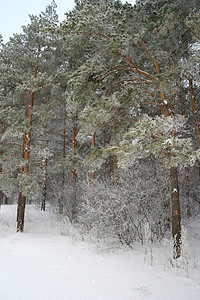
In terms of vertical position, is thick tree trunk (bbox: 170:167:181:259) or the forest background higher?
the forest background

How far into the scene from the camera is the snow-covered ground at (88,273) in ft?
11.7

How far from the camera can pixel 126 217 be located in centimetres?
665

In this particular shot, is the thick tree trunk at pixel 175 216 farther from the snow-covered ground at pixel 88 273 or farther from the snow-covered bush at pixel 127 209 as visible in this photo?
the snow-covered bush at pixel 127 209

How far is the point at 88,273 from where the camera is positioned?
454cm

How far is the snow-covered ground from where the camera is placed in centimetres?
357

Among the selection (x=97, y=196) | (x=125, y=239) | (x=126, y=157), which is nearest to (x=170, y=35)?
(x=126, y=157)

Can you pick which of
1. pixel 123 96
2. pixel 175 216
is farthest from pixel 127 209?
pixel 123 96

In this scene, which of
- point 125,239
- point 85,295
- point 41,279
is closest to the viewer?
point 85,295

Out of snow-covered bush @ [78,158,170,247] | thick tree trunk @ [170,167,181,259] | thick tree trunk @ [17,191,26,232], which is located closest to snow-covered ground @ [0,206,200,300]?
thick tree trunk @ [170,167,181,259]

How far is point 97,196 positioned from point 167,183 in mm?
3193

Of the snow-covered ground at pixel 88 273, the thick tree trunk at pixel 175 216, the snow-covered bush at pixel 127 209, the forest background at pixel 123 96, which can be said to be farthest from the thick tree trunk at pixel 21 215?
the thick tree trunk at pixel 175 216

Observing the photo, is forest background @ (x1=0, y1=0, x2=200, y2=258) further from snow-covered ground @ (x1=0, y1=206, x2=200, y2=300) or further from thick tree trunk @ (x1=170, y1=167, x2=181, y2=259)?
snow-covered ground @ (x1=0, y1=206, x2=200, y2=300)

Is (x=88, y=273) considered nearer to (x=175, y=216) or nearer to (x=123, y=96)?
(x=175, y=216)

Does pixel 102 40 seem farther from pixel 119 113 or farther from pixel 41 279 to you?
pixel 41 279
